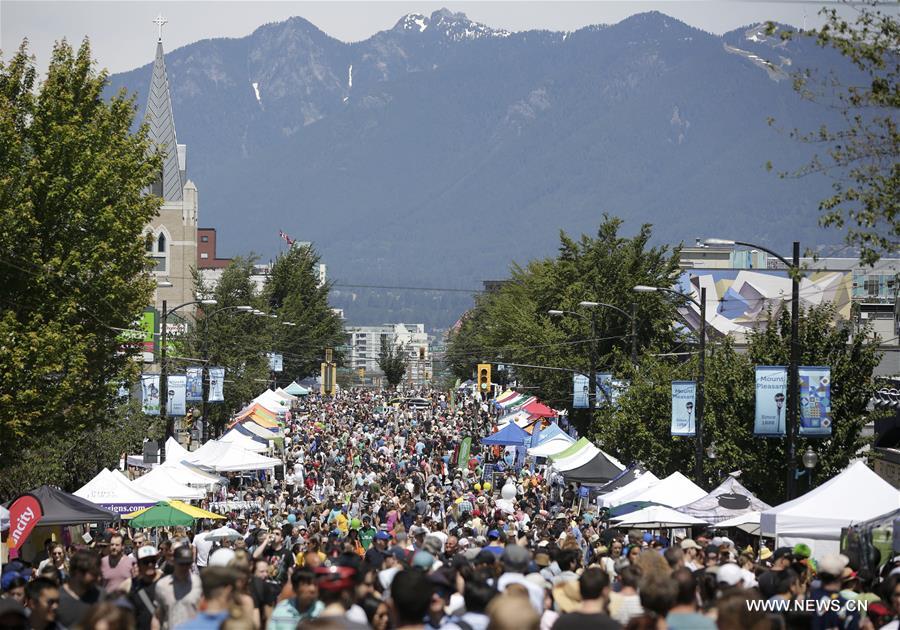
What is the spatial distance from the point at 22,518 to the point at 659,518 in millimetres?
10936

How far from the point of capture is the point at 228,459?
39.7 metres

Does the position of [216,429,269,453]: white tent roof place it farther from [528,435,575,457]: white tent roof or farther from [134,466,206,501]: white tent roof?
[134,466,206,501]: white tent roof

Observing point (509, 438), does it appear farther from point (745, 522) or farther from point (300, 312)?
point (300, 312)

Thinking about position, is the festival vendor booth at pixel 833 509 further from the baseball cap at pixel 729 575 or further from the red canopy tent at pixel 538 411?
the red canopy tent at pixel 538 411

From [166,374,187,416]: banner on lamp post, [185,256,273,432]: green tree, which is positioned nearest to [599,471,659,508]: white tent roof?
[166,374,187,416]: banner on lamp post

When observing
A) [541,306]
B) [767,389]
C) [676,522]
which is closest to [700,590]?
[676,522]

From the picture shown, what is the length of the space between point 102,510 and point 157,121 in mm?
118973

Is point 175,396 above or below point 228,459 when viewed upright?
above

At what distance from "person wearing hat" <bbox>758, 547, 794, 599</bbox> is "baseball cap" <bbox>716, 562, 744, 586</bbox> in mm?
401

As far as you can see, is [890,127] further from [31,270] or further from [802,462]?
[31,270]

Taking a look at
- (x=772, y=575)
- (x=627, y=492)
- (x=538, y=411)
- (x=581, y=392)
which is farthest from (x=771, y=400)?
(x=538, y=411)

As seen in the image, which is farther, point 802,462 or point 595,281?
point 595,281

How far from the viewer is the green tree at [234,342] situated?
246 ft

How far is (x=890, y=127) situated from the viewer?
19375 millimetres
